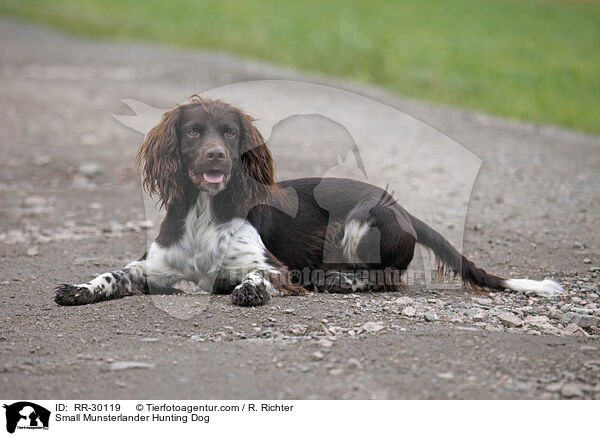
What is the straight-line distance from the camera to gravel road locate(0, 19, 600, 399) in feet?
11.2

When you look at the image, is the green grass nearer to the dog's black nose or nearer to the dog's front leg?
the dog's front leg

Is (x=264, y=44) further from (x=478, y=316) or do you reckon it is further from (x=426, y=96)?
(x=478, y=316)

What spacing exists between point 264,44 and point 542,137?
841 centimetres

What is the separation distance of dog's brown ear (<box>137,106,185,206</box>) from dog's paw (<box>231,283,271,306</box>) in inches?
29.7

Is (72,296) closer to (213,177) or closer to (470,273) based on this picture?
(213,177)

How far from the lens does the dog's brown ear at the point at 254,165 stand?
15.7 feet

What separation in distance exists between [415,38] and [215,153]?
1697 centimetres

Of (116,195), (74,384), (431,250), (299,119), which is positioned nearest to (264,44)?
(299,119)

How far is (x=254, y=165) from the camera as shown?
189 inches

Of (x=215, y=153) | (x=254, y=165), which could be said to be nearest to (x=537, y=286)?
(x=254, y=165)
